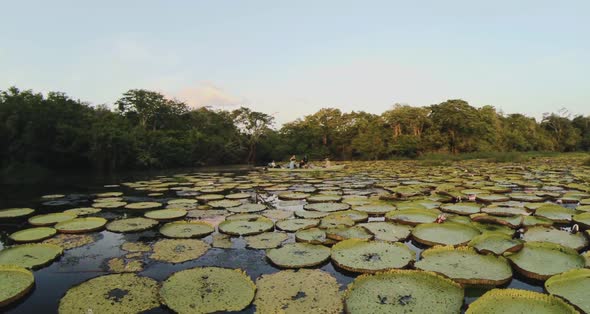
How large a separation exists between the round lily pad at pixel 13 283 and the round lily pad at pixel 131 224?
214 centimetres

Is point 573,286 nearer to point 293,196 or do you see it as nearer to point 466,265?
point 466,265

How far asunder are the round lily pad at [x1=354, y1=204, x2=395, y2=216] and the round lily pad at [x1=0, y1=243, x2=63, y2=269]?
5.56 metres

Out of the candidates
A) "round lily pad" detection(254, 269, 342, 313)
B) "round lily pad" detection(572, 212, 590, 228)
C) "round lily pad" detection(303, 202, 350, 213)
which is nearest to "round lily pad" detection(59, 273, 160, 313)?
"round lily pad" detection(254, 269, 342, 313)

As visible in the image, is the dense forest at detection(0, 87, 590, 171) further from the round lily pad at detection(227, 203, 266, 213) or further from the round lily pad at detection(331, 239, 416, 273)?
the round lily pad at detection(331, 239, 416, 273)

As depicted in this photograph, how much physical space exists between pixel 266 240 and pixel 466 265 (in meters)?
2.87

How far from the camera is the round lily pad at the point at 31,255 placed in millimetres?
4309

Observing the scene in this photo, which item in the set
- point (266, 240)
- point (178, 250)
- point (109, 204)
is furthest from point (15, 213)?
point (266, 240)

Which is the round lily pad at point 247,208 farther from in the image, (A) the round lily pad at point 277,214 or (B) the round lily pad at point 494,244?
(B) the round lily pad at point 494,244

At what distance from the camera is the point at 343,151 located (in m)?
38.6

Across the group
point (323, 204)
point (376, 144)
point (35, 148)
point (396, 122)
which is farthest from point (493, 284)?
point (396, 122)

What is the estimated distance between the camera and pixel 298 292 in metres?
3.39

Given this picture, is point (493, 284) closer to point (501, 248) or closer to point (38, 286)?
point (501, 248)

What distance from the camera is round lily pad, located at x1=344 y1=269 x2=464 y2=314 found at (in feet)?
9.71

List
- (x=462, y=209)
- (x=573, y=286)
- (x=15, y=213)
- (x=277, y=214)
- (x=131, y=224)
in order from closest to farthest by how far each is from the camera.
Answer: (x=573, y=286)
(x=131, y=224)
(x=462, y=209)
(x=277, y=214)
(x=15, y=213)
